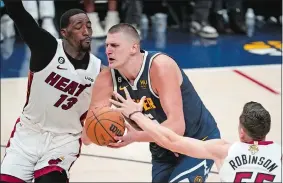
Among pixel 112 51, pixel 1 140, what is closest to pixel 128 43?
pixel 112 51

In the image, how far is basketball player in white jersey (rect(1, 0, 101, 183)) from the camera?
14.5 ft

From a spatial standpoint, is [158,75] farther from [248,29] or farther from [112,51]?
[248,29]

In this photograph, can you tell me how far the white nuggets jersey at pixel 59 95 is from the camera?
4465 mm

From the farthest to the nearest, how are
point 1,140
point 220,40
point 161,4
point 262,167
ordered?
point 161,4 < point 220,40 < point 1,140 < point 262,167

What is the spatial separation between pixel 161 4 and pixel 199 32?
111 centimetres

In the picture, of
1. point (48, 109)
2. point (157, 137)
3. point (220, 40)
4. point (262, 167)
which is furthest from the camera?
point (220, 40)

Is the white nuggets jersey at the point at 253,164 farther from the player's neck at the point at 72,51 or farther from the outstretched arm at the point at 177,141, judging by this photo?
the player's neck at the point at 72,51

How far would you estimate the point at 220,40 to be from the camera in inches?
414

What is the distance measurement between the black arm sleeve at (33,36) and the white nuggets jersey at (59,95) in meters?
0.05

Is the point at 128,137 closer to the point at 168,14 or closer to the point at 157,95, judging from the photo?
the point at 157,95

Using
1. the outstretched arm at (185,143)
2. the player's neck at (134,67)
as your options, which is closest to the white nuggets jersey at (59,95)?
the player's neck at (134,67)

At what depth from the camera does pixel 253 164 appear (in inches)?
130

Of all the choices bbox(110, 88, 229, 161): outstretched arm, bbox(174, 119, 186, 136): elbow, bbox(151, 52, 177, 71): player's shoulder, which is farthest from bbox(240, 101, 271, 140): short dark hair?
bbox(151, 52, 177, 71): player's shoulder

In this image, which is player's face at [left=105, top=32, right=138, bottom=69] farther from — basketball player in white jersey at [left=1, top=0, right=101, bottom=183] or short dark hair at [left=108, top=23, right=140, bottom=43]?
basketball player in white jersey at [left=1, top=0, right=101, bottom=183]
